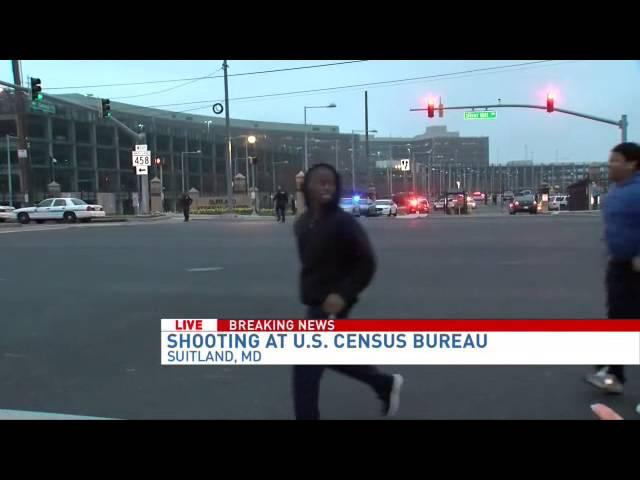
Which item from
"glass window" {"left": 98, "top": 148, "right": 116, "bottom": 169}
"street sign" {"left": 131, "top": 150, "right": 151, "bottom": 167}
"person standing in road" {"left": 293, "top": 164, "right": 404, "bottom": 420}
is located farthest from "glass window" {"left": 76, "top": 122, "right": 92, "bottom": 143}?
"person standing in road" {"left": 293, "top": 164, "right": 404, "bottom": 420}

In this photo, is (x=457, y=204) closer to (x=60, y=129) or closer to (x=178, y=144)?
(x=60, y=129)

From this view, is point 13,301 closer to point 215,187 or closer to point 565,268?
point 565,268

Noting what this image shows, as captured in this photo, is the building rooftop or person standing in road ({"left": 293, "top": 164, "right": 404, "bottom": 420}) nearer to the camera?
person standing in road ({"left": 293, "top": 164, "right": 404, "bottom": 420})

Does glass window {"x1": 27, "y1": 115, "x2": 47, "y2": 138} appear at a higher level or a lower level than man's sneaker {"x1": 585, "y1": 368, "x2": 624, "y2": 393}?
higher

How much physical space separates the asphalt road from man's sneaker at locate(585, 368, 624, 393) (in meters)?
0.07

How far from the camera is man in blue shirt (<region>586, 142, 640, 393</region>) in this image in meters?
3.92

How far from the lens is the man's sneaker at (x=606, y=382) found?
13.9 feet

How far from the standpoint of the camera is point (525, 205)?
119ft

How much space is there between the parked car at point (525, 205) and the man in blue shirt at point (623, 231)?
110 ft

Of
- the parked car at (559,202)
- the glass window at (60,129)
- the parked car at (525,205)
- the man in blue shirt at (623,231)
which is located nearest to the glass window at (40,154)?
the glass window at (60,129)

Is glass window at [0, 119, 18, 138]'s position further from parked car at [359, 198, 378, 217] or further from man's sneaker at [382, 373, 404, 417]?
man's sneaker at [382, 373, 404, 417]

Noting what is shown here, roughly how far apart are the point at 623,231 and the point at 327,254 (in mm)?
2006

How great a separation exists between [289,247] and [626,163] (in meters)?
11.2

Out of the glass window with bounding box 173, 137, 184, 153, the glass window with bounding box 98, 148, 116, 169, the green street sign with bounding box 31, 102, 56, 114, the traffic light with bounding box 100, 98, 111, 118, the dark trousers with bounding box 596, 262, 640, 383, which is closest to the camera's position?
the dark trousers with bounding box 596, 262, 640, 383
